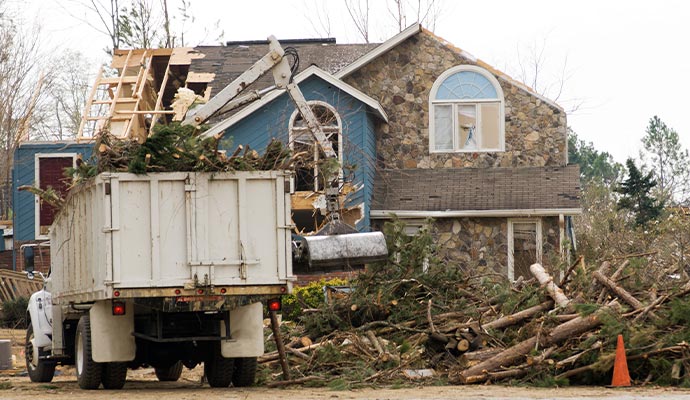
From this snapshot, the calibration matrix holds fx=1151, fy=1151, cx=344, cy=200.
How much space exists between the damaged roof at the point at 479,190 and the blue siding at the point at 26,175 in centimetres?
887

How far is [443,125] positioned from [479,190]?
2083 millimetres

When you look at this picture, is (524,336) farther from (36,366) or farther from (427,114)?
(427,114)

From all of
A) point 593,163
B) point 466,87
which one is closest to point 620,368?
point 466,87

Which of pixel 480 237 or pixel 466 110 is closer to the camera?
pixel 480 237

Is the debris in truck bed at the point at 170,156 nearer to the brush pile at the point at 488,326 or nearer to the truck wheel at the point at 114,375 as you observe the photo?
the truck wheel at the point at 114,375

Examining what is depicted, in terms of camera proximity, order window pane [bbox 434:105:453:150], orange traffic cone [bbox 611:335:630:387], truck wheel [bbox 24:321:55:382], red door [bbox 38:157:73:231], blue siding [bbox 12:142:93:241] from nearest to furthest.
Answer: orange traffic cone [bbox 611:335:630:387] < truck wheel [bbox 24:321:55:382] < window pane [bbox 434:105:453:150] < red door [bbox 38:157:73:231] < blue siding [bbox 12:142:93:241]

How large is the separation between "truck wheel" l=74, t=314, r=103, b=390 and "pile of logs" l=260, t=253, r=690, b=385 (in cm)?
244

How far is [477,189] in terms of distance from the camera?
28.6 m

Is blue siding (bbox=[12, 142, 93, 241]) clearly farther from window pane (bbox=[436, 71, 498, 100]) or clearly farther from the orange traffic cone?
the orange traffic cone

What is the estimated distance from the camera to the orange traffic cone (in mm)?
13383

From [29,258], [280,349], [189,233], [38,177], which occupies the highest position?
[38,177]

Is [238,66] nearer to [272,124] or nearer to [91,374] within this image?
[272,124]

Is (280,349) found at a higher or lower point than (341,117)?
lower

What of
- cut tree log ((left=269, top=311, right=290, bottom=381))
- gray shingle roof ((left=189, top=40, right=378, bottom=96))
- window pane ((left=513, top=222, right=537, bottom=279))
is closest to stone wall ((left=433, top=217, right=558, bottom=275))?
window pane ((left=513, top=222, right=537, bottom=279))
